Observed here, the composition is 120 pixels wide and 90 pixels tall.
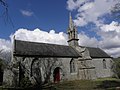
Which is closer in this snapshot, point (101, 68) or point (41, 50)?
point (41, 50)

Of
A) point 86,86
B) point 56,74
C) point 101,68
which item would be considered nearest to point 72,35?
point 101,68

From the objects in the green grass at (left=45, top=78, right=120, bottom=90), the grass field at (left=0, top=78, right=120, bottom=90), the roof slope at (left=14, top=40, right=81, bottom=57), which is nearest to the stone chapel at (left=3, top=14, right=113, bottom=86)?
the roof slope at (left=14, top=40, right=81, bottom=57)

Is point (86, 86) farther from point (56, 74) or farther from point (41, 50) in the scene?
point (41, 50)

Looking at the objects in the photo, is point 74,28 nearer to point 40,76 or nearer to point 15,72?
point 40,76

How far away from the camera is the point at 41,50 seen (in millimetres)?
32688

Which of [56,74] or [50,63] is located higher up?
[50,63]

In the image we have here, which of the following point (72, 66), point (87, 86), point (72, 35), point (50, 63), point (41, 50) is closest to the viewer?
point (87, 86)

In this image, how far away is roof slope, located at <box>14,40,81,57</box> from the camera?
1162 inches

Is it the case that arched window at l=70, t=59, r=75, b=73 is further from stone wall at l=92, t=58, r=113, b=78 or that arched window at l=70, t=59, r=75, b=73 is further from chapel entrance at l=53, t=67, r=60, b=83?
stone wall at l=92, t=58, r=113, b=78

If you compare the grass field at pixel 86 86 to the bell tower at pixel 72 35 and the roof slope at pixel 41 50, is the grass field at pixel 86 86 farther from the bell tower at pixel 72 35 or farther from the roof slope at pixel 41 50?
the bell tower at pixel 72 35

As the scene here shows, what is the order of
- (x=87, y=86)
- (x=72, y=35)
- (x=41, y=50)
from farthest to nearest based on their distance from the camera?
(x=72, y=35) → (x=41, y=50) → (x=87, y=86)

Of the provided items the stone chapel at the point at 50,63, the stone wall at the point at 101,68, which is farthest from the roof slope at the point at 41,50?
the stone wall at the point at 101,68

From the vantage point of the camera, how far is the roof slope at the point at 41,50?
29505mm

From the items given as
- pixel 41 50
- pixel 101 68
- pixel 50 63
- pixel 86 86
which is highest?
pixel 41 50
